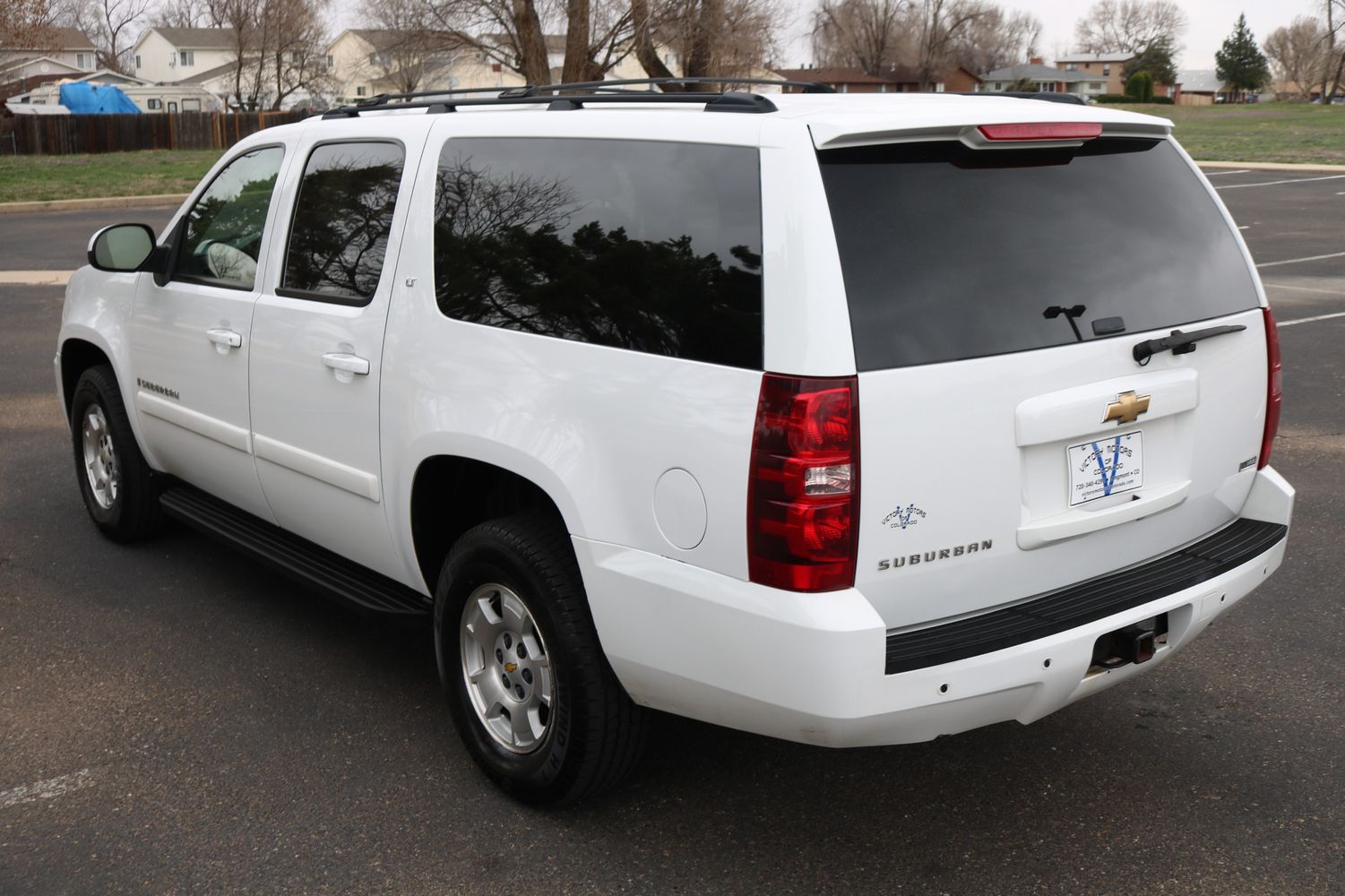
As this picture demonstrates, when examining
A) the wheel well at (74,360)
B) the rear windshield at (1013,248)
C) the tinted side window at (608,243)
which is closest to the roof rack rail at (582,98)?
the tinted side window at (608,243)

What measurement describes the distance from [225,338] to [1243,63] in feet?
496

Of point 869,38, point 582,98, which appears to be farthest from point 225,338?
point 869,38

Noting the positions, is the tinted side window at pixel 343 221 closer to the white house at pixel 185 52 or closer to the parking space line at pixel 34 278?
the parking space line at pixel 34 278

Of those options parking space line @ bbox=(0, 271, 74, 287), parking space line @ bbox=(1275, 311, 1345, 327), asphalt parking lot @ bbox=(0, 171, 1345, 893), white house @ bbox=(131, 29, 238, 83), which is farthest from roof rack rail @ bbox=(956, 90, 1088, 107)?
white house @ bbox=(131, 29, 238, 83)

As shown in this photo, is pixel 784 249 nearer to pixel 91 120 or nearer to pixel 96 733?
pixel 96 733

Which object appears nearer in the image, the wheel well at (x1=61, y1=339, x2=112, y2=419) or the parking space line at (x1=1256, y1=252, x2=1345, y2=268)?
the wheel well at (x1=61, y1=339, x2=112, y2=419)

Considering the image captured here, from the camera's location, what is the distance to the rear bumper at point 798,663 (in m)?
2.87

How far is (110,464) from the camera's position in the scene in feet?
19.4

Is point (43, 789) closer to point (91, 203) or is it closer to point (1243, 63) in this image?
point (91, 203)

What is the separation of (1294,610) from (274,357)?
153 inches

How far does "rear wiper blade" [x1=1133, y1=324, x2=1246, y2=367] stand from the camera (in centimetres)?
327

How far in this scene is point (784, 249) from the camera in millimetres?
2891

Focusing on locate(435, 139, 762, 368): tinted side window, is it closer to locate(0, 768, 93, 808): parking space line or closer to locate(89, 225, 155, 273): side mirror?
locate(0, 768, 93, 808): parking space line

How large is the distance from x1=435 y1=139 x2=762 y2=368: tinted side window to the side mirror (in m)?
1.95
